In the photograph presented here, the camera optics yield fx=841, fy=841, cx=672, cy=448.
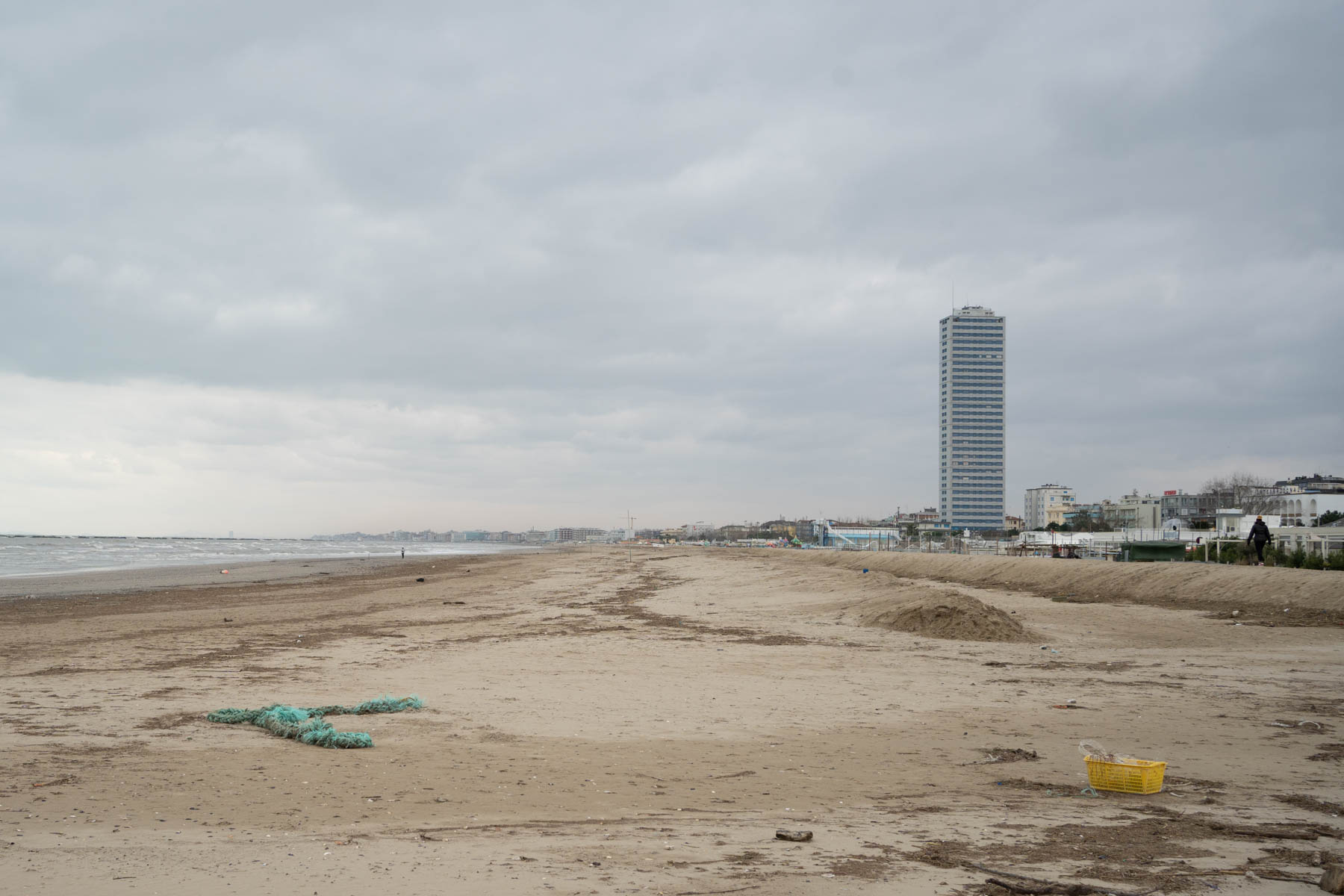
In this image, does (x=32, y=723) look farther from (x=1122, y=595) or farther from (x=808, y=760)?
(x=1122, y=595)

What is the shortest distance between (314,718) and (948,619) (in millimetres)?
13491

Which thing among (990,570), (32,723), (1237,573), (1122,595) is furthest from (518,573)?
(32,723)

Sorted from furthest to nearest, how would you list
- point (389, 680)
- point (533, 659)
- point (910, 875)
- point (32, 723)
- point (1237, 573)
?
1. point (1237, 573)
2. point (533, 659)
3. point (389, 680)
4. point (32, 723)
5. point (910, 875)

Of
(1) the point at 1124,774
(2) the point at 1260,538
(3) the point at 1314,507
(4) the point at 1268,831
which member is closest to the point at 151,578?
(1) the point at 1124,774

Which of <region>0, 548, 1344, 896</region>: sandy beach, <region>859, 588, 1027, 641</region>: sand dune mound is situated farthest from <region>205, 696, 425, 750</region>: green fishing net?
<region>859, 588, 1027, 641</region>: sand dune mound

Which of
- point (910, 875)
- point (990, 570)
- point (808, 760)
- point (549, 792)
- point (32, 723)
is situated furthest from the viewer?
point (990, 570)

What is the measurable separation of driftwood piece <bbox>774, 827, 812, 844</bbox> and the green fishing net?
14.8ft

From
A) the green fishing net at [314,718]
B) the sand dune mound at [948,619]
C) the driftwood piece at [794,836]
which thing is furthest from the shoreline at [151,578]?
the driftwood piece at [794,836]

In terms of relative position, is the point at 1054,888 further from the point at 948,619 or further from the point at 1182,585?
the point at 1182,585

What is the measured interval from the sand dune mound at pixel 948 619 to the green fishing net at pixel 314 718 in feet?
37.9

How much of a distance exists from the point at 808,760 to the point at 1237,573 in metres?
21.7

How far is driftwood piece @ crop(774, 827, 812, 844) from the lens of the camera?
18.8 feet

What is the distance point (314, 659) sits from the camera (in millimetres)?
14766

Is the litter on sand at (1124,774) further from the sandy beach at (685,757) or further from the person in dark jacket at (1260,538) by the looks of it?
the person in dark jacket at (1260,538)
